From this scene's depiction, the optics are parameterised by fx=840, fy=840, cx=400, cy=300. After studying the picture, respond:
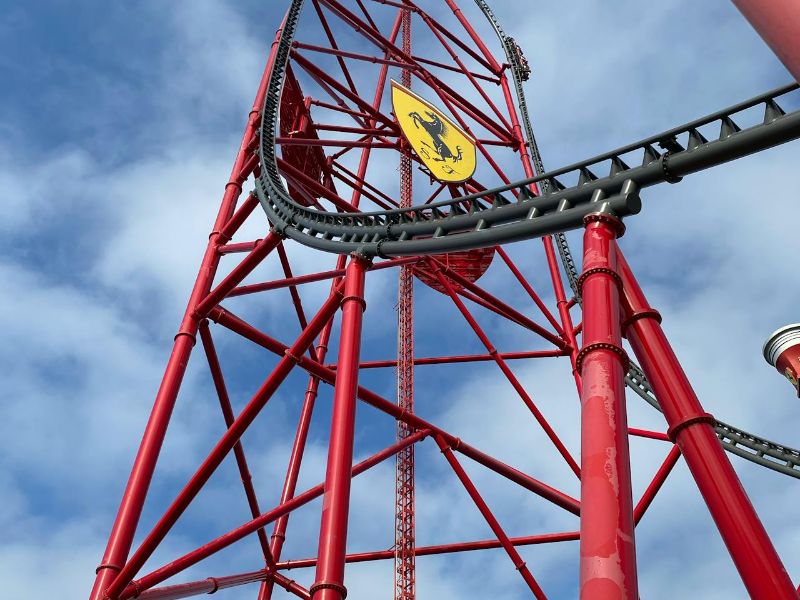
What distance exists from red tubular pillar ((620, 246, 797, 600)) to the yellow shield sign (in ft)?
19.8

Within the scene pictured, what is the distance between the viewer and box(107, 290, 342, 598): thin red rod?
825 cm

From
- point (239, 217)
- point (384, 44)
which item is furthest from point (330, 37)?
point (239, 217)

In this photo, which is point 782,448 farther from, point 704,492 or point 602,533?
point 602,533

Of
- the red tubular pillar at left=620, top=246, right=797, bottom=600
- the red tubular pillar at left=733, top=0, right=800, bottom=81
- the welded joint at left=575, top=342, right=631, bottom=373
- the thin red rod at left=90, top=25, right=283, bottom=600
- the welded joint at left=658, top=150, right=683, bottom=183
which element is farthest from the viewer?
the thin red rod at left=90, top=25, right=283, bottom=600

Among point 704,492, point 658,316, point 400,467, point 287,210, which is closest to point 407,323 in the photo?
point 400,467

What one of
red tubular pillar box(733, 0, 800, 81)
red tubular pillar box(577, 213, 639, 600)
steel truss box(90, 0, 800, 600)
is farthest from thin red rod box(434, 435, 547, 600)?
red tubular pillar box(733, 0, 800, 81)

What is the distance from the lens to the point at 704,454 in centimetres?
531

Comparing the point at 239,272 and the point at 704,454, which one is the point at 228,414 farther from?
the point at 704,454

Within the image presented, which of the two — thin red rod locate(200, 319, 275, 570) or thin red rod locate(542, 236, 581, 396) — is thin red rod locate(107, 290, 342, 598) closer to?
thin red rod locate(200, 319, 275, 570)

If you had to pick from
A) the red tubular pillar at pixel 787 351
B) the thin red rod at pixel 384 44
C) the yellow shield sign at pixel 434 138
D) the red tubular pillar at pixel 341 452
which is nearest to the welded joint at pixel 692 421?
the red tubular pillar at pixel 341 452

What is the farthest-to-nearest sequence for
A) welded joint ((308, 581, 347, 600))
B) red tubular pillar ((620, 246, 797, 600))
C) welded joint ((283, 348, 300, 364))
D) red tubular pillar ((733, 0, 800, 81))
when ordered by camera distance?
welded joint ((283, 348, 300, 364)) → welded joint ((308, 581, 347, 600)) → red tubular pillar ((620, 246, 797, 600)) → red tubular pillar ((733, 0, 800, 81))

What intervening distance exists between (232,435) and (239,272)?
2.32 meters

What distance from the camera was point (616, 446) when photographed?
463 cm

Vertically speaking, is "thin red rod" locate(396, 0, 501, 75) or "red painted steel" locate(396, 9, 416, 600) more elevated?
"thin red rod" locate(396, 0, 501, 75)
